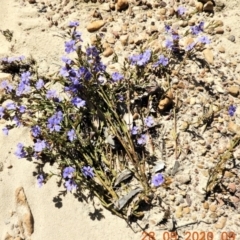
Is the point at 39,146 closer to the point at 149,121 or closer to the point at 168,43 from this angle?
the point at 149,121

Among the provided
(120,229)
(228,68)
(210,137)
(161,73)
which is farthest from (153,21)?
(120,229)

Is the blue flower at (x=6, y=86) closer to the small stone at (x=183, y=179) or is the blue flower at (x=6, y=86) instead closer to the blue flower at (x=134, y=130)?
the blue flower at (x=134, y=130)

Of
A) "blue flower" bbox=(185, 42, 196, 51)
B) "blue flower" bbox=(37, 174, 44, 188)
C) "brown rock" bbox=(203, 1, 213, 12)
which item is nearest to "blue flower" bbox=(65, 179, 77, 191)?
"blue flower" bbox=(37, 174, 44, 188)

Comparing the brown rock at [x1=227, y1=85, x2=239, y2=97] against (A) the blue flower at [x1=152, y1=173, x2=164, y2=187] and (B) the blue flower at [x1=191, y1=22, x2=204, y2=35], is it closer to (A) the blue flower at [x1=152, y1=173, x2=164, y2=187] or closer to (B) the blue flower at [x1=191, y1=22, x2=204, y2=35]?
(B) the blue flower at [x1=191, y1=22, x2=204, y2=35]

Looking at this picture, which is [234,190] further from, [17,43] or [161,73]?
[17,43]

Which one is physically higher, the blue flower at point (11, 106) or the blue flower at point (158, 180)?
the blue flower at point (11, 106)

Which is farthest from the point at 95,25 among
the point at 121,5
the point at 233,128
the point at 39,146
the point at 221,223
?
the point at 221,223

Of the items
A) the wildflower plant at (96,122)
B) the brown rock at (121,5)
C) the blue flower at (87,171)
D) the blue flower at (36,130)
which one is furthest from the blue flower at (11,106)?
the brown rock at (121,5)
